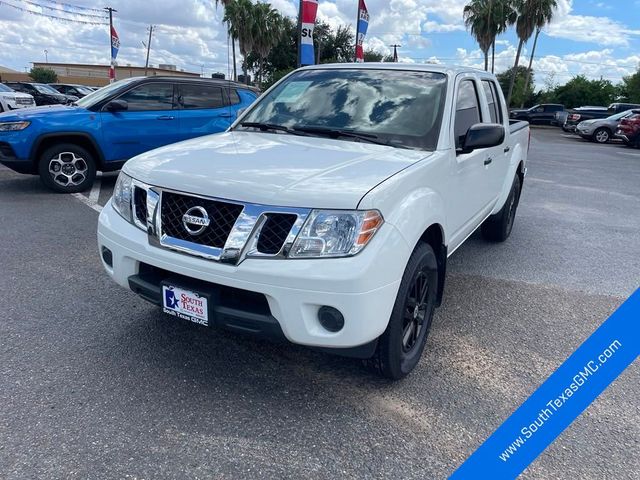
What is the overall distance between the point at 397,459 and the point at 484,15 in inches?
1670

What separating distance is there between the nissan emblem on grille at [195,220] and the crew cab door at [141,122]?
569 centimetres

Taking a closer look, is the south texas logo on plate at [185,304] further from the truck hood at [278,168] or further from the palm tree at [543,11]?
the palm tree at [543,11]

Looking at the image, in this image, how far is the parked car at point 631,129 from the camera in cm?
2050

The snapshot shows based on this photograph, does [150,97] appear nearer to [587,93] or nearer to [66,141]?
[66,141]

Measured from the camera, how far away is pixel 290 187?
2.45 m

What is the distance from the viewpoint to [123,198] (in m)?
3.05

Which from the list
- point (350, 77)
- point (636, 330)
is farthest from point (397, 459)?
point (350, 77)

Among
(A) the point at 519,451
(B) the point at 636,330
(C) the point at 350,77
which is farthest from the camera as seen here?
(C) the point at 350,77

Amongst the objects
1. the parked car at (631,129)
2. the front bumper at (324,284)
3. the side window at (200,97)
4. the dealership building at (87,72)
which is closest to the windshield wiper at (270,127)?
the front bumper at (324,284)

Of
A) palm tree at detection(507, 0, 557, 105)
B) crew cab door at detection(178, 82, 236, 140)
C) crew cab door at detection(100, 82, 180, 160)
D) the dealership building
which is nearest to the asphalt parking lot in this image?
crew cab door at detection(100, 82, 180, 160)

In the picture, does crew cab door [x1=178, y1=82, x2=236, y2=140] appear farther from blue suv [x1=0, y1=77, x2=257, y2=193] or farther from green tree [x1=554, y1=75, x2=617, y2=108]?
green tree [x1=554, y1=75, x2=617, y2=108]

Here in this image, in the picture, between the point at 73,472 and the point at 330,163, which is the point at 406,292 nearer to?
the point at 330,163

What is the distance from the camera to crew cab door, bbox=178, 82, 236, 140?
8.32 metres

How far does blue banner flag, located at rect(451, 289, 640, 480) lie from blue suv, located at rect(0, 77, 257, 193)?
726 cm
